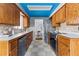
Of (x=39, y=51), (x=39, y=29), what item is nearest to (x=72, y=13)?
(x=39, y=51)

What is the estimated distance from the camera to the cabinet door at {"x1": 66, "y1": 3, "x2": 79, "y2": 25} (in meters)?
4.07

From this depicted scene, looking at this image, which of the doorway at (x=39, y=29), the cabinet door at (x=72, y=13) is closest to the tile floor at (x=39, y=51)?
the cabinet door at (x=72, y=13)

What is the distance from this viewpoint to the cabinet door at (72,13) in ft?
13.4

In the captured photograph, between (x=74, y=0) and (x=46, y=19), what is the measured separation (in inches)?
359

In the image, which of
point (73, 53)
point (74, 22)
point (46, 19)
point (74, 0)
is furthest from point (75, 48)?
point (46, 19)

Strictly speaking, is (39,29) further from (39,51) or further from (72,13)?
(72,13)

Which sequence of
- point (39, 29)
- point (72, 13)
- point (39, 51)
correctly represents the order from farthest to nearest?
point (39, 29), point (39, 51), point (72, 13)

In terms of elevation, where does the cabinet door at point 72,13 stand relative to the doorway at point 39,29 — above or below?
above

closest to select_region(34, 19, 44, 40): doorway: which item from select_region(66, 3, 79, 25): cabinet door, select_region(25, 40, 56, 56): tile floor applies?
select_region(25, 40, 56, 56): tile floor

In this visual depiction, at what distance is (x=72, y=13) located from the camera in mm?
4121

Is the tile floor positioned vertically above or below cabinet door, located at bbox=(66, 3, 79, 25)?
below

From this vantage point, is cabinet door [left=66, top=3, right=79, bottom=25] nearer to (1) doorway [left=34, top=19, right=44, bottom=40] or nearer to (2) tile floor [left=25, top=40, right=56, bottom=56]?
(2) tile floor [left=25, top=40, right=56, bottom=56]

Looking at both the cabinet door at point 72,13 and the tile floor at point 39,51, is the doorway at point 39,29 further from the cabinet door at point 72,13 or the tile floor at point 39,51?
the cabinet door at point 72,13

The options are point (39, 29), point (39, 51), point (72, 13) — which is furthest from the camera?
point (39, 29)
